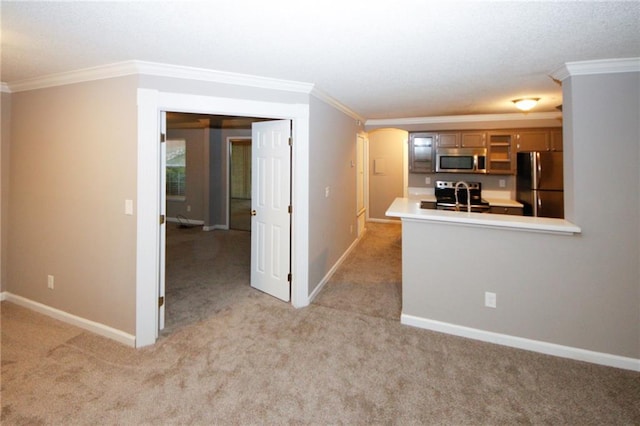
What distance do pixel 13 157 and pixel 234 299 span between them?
2830mm

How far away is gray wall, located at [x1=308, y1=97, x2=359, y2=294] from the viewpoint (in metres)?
3.58

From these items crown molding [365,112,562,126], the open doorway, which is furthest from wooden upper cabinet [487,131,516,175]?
the open doorway

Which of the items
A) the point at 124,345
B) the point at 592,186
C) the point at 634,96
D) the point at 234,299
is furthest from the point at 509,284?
the point at 124,345

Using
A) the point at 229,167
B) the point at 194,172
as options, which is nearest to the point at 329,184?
the point at 229,167

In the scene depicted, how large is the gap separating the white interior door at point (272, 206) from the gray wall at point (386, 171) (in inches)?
204

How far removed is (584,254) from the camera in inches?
100.0

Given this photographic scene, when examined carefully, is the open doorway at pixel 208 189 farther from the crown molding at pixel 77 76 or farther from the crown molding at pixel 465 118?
the crown molding at pixel 77 76

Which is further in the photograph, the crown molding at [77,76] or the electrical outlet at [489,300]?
the electrical outlet at [489,300]

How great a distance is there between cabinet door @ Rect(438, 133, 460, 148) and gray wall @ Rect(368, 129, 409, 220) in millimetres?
2673

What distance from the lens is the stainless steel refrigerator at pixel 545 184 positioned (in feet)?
14.4

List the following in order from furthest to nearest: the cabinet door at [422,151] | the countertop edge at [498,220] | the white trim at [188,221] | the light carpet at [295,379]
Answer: the white trim at [188,221] → the cabinet door at [422,151] → the countertop edge at [498,220] → the light carpet at [295,379]

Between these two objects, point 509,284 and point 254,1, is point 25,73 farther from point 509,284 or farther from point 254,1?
point 509,284

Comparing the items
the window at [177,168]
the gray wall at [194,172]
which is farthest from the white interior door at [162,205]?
the window at [177,168]

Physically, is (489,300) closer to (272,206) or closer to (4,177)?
(272,206)
